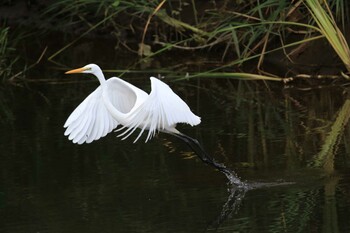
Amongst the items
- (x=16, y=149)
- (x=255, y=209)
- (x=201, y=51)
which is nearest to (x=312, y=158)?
(x=255, y=209)

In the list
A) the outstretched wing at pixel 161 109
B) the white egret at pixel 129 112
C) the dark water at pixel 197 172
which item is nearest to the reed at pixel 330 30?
the dark water at pixel 197 172

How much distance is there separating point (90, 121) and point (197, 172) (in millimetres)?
689

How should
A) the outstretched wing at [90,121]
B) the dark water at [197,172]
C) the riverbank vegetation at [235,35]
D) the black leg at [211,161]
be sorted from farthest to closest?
1. the riverbank vegetation at [235,35]
2. the outstretched wing at [90,121]
3. the black leg at [211,161]
4. the dark water at [197,172]

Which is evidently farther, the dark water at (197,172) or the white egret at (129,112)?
the white egret at (129,112)

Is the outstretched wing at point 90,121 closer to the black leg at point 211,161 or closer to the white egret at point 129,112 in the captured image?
the white egret at point 129,112

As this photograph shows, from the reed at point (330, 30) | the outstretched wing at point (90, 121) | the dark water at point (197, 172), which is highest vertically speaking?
the reed at point (330, 30)

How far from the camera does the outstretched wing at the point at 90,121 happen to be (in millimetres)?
5781

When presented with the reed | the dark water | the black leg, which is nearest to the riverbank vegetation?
the reed

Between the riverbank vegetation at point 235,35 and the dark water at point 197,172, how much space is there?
1.42 ft

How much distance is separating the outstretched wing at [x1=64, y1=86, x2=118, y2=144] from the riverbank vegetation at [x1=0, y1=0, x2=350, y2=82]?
1328mm

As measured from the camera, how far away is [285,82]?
816 centimetres

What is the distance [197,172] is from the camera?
5840 millimetres

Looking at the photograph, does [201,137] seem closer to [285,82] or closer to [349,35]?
[285,82]

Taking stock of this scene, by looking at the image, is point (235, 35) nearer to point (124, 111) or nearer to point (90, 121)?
point (124, 111)
